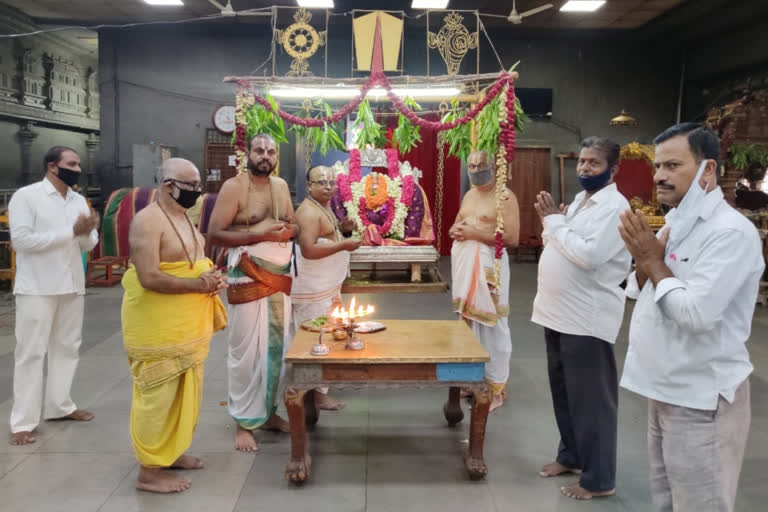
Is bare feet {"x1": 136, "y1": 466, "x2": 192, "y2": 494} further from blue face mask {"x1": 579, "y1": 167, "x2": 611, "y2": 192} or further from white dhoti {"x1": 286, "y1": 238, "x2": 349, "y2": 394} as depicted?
blue face mask {"x1": 579, "y1": 167, "x2": 611, "y2": 192}

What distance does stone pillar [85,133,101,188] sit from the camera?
1609cm

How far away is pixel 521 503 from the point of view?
10.0ft

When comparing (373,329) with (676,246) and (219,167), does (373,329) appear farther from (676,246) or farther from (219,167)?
(219,167)

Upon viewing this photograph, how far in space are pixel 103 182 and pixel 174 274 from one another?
10033 millimetres

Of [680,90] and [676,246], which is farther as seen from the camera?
[680,90]

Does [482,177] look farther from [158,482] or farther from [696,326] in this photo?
[158,482]

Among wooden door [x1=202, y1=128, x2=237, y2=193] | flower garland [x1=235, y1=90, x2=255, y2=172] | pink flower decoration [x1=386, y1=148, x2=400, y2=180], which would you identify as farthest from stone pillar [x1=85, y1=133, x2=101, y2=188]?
flower garland [x1=235, y1=90, x2=255, y2=172]

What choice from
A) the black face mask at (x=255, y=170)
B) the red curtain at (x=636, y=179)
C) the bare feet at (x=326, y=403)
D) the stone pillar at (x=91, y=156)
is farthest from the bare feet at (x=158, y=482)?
the stone pillar at (x=91, y=156)

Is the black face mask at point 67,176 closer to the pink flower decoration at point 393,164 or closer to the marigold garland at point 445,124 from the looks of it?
the marigold garland at point 445,124

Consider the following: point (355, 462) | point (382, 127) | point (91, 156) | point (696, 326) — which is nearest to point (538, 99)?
point (382, 127)

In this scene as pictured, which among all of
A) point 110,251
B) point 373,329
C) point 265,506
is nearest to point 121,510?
point 265,506

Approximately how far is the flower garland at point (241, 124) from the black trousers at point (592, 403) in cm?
254

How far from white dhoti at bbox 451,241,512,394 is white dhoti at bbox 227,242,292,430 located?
1362 mm

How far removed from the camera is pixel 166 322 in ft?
10.1
